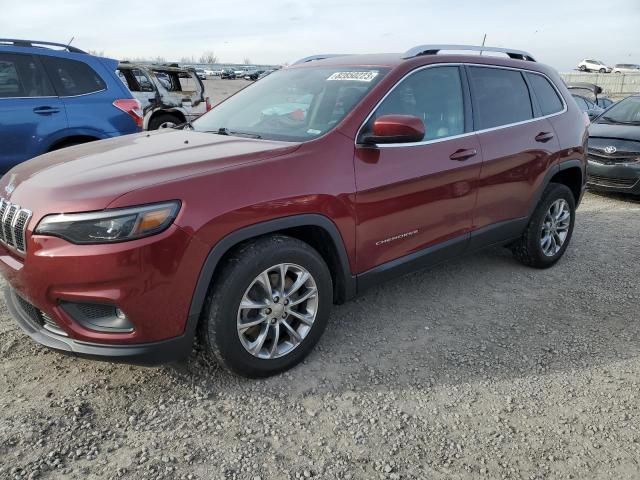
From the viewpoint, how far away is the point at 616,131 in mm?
7543

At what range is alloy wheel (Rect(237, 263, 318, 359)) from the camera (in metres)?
2.64

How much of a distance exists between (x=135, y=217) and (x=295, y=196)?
806 mm

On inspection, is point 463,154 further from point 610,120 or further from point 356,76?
point 610,120

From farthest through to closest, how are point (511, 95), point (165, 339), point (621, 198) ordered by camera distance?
point (621, 198), point (511, 95), point (165, 339)

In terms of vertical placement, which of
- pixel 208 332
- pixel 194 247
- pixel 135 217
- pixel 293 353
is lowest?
pixel 293 353

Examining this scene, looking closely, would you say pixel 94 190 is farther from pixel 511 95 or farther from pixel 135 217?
pixel 511 95

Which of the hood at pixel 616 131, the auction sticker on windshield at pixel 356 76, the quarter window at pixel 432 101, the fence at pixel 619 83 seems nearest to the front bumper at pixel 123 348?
the quarter window at pixel 432 101

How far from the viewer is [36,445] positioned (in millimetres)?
2275

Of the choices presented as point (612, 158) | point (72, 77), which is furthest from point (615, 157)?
point (72, 77)

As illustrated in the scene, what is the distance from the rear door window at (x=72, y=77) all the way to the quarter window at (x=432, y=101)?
4198 millimetres

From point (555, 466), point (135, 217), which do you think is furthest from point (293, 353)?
point (555, 466)

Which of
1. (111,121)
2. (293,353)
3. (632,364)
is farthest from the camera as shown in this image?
(111,121)

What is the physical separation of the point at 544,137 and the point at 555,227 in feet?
2.81

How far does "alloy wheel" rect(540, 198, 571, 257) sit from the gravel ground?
896 millimetres
